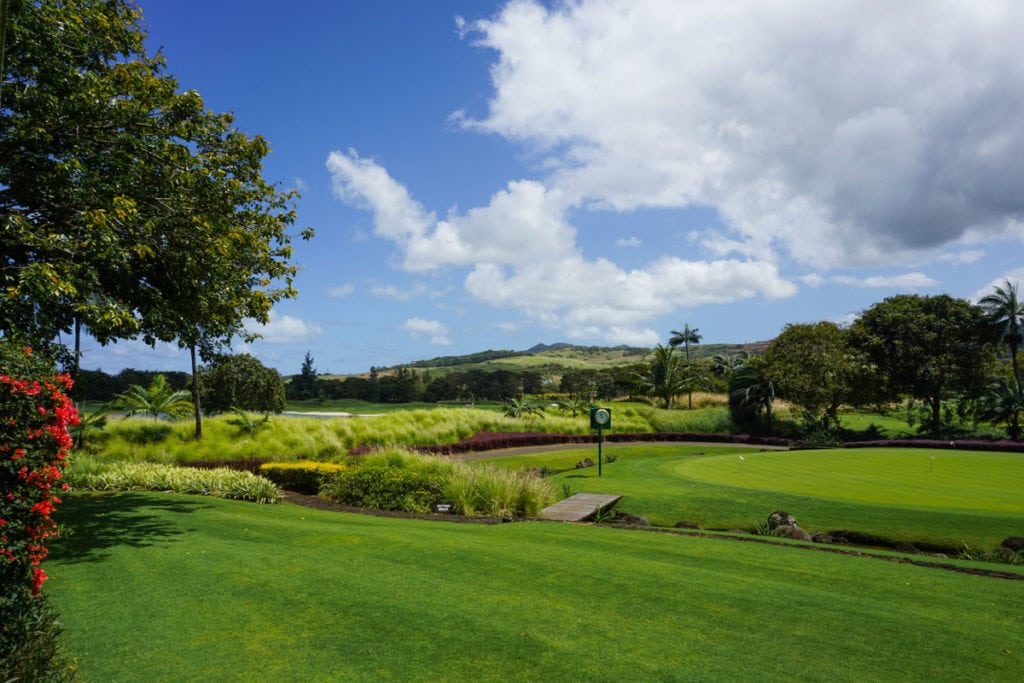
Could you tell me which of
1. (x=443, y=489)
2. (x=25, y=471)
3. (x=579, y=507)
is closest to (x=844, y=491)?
(x=579, y=507)

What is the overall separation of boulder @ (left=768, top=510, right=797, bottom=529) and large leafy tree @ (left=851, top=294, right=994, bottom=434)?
35.2 metres

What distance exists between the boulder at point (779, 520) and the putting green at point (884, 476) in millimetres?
2925

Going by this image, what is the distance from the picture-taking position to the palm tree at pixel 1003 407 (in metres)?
34.2

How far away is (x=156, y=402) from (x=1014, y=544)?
28363 mm

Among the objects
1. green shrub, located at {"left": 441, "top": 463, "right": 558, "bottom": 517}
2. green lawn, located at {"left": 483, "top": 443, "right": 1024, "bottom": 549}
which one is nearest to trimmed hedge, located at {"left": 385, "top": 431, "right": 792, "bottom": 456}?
green shrub, located at {"left": 441, "top": 463, "right": 558, "bottom": 517}

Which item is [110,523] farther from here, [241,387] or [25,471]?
[241,387]

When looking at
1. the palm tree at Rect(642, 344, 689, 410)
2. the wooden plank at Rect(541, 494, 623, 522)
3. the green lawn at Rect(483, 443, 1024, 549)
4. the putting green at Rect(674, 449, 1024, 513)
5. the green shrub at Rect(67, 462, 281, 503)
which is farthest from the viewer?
the palm tree at Rect(642, 344, 689, 410)

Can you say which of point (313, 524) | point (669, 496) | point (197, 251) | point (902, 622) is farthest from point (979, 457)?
point (197, 251)

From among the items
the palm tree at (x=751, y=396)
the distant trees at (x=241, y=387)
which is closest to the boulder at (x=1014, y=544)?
the palm tree at (x=751, y=396)

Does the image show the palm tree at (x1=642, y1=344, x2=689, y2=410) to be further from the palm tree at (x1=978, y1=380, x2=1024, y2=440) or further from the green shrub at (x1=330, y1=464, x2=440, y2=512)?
the green shrub at (x1=330, y1=464, x2=440, y2=512)

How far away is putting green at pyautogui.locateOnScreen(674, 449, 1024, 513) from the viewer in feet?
46.8

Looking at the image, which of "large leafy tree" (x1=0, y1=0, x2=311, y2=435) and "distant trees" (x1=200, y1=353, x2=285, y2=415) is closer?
"large leafy tree" (x1=0, y1=0, x2=311, y2=435)

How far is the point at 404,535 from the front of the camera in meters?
9.34

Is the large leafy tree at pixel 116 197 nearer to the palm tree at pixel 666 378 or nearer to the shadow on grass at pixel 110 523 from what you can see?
the shadow on grass at pixel 110 523
